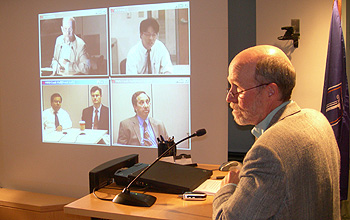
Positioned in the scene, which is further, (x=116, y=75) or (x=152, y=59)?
(x=116, y=75)

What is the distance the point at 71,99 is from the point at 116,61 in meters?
0.76

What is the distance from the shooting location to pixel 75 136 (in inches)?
169

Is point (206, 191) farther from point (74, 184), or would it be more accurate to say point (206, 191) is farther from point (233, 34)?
point (233, 34)

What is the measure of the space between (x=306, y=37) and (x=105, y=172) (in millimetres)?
2472

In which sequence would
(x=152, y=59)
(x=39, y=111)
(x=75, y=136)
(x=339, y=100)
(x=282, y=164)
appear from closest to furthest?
1. (x=282, y=164)
2. (x=339, y=100)
3. (x=152, y=59)
4. (x=75, y=136)
5. (x=39, y=111)

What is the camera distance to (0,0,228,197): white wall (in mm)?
3719

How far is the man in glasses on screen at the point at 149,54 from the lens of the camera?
3875 mm

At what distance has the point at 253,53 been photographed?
142 cm

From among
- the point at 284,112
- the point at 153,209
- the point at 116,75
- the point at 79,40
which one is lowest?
the point at 153,209

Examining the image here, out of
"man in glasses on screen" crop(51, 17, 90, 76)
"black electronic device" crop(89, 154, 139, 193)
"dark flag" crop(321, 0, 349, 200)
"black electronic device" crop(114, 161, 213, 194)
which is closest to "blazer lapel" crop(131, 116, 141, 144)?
"man in glasses on screen" crop(51, 17, 90, 76)

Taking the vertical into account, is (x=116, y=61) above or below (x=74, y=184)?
above

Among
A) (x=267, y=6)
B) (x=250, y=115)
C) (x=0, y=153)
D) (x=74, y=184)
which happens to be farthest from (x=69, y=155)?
(x=250, y=115)

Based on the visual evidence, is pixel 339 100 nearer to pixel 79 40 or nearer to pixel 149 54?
pixel 149 54

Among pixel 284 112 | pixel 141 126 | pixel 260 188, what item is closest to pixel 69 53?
pixel 141 126
